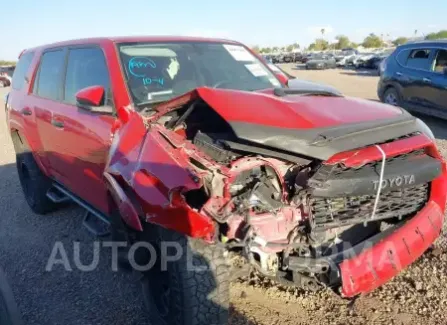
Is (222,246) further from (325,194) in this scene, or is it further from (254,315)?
(254,315)

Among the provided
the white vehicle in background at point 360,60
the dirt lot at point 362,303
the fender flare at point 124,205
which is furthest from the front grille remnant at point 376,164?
the white vehicle in background at point 360,60

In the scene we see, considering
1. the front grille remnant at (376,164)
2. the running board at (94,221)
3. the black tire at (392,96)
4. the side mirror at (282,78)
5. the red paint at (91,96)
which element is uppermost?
the red paint at (91,96)

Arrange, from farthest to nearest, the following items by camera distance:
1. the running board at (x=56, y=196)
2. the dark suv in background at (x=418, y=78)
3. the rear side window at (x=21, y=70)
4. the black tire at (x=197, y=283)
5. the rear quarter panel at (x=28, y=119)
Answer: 1. the dark suv in background at (x=418, y=78)
2. the rear side window at (x=21, y=70)
3. the rear quarter panel at (x=28, y=119)
4. the running board at (x=56, y=196)
5. the black tire at (x=197, y=283)

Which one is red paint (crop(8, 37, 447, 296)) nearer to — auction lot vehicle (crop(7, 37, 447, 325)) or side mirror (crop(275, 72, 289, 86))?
auction lot vehicle (crop(7, 37, 447, 325))

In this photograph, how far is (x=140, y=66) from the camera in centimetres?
320

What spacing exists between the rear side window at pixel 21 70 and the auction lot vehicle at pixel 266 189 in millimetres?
2460

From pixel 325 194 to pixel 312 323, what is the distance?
0.95 m

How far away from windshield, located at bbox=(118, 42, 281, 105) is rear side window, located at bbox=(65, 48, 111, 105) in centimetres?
19

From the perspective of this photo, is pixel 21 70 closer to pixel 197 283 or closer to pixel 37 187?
pixel 37 187

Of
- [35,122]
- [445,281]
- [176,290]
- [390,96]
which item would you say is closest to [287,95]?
[176,290]

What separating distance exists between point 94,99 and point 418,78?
7427 millimetres

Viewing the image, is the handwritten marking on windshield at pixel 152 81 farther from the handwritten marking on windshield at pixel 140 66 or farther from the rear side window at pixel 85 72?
the rear side window at pixel 85 72

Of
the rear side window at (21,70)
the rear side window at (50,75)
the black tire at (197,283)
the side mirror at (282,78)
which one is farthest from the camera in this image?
the rear side window at (21,70)

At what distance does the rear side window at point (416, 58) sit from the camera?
8.40 m
